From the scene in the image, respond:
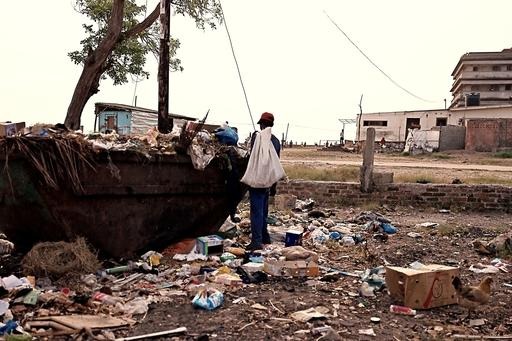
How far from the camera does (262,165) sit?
19.3 feet

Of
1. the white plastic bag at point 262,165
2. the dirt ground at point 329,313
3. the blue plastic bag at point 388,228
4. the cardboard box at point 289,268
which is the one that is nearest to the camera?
the dirt ground at point 329,313

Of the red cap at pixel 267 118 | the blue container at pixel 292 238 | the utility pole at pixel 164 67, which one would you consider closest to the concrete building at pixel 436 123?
the utility pole at pixel 164 67

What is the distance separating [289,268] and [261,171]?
1.28 m

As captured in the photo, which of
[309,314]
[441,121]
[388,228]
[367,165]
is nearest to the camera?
[309,314]

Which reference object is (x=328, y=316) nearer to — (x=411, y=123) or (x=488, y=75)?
(x=411, y=123)

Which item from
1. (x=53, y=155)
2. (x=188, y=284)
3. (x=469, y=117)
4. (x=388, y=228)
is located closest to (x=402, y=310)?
(x=188, y=284)

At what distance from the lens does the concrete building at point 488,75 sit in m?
52.6

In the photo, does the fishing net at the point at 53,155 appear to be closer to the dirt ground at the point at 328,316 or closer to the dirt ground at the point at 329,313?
the dirt ground at the point at 329,313

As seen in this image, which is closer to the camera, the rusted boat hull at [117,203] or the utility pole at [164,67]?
the rusted boat hull at [117,203]

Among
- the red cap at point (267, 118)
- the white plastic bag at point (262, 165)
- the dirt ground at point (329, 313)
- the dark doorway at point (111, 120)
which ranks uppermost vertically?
the dark doorway at point (111, 120)

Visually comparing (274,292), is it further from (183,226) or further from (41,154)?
(41,154)

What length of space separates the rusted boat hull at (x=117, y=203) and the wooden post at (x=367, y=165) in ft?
16.4

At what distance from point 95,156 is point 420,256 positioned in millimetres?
3995

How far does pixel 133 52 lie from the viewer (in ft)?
54.9
